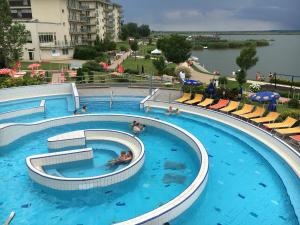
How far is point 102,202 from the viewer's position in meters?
11.6

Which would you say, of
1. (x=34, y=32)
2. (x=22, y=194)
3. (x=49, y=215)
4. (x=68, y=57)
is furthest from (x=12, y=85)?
(x=68, y=57)

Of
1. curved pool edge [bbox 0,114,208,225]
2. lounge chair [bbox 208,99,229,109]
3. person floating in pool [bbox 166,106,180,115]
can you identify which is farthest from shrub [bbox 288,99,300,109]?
curved pool edge [bbox 0,114,208,225]

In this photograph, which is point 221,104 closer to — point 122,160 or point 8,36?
point 122,160

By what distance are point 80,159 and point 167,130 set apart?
611 cm

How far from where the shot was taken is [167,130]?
18.5m

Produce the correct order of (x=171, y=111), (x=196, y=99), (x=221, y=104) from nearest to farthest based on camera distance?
(x=171, y=111), (x=221, y=104), (x=196, y=99)

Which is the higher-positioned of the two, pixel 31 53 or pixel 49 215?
pixel 31 53

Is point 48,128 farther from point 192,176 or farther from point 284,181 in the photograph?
point 284,181

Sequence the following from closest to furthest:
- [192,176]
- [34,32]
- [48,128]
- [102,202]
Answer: [102,202] < [192,176] < [48,128] < [34,32]

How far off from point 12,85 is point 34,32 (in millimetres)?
32679

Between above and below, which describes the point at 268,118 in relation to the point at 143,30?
below

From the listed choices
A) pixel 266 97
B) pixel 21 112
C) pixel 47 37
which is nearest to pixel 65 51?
pixel 47 37

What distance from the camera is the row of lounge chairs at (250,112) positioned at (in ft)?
55.3

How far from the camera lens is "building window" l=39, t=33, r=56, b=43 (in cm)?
5742
